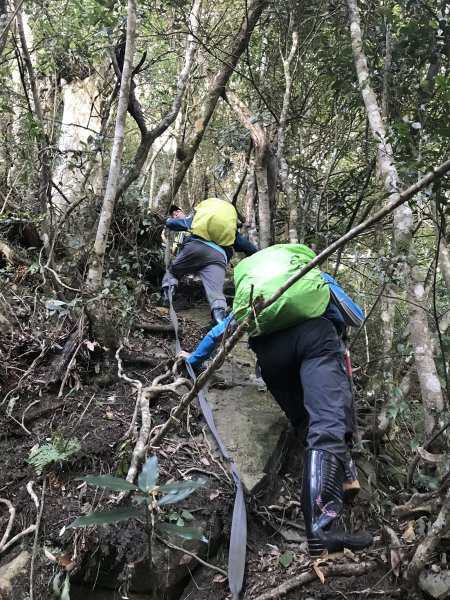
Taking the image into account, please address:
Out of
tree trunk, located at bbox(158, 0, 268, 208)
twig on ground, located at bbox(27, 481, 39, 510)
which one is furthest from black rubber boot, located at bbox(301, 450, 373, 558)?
tree trunk, located at bbox(158, 0, 268, 208)

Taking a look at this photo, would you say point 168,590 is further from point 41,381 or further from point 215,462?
point 41,381

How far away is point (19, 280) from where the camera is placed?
5117 millimetres

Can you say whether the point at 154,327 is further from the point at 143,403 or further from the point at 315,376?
the point at 315,376

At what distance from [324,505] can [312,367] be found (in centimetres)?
83

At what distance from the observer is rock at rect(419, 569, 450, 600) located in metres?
2.04

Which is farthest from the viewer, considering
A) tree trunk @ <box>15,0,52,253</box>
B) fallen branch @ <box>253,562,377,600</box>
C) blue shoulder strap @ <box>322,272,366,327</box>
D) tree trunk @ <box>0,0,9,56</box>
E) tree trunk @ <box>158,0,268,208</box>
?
tree trunk @ <box>158,0,268,208</box>

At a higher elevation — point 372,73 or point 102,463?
point 372,73

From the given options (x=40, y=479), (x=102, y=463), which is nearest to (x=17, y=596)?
(x=40, y=479)

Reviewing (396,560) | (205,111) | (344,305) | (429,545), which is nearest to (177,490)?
(429,545)

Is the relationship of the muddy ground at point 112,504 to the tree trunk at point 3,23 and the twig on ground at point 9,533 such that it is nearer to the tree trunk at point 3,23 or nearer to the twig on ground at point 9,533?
the twig on ground at point 9,533

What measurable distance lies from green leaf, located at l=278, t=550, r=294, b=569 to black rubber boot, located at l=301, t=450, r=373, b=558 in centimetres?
40

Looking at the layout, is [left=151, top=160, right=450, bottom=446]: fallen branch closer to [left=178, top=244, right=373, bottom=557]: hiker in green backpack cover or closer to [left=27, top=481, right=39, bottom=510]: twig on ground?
[left=178, top=244, right=373, bottom=557]: hiker in green backpack cover

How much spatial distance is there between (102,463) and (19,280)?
9.46 ft

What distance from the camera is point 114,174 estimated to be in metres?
3.89
